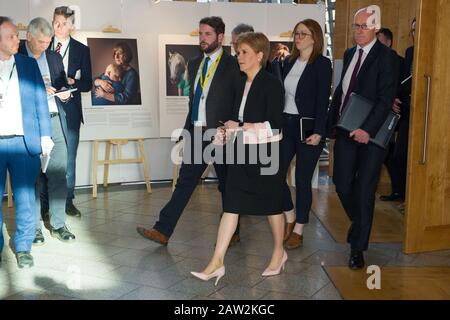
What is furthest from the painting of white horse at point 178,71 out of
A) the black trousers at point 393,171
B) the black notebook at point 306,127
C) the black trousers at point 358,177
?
the black trousers at point 358,177

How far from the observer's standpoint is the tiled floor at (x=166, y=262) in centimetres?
359

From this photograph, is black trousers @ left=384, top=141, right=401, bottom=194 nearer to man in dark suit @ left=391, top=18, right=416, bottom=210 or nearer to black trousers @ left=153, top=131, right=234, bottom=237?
man in dark suit @ left=391, top=18, right=416, bottom=210

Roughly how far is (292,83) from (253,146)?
88 centimetres

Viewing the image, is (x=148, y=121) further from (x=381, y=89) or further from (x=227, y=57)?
(x=381, y=89)

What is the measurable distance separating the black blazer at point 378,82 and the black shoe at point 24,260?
8.23 ft

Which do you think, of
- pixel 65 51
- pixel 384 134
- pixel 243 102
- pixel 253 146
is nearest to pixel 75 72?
pixel 65 51

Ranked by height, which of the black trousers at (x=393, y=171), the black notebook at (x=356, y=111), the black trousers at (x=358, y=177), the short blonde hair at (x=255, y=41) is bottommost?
the black trousers at (x=393, y=171)

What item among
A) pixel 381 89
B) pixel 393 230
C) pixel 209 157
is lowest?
pixel 393 230

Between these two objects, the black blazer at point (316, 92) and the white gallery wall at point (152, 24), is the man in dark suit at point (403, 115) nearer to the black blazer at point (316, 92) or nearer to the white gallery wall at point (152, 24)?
the black blazer at point (316, 92)

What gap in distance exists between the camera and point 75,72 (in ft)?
17.6
